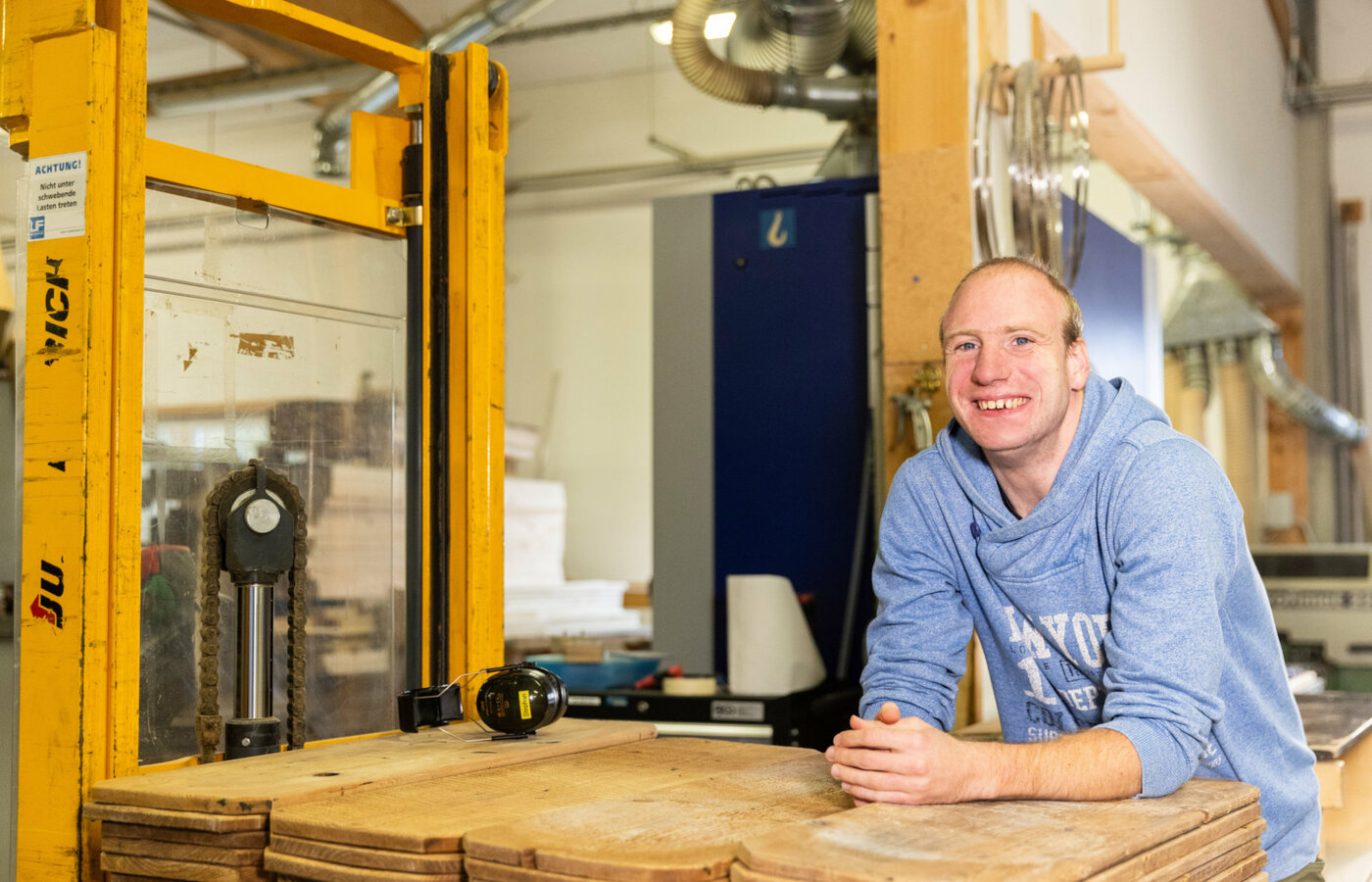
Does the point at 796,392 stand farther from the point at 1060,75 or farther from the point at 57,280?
the point at 57,280

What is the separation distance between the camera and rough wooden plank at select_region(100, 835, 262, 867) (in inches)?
55.1

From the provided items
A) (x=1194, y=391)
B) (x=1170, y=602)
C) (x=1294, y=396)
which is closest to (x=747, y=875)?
(x=1170, y=602)

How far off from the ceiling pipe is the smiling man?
11.1 ft

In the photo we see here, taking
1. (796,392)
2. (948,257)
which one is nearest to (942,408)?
(948,257)

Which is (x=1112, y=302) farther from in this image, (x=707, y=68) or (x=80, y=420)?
(x=80, y=420)

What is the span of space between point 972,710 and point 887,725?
1.62 metres

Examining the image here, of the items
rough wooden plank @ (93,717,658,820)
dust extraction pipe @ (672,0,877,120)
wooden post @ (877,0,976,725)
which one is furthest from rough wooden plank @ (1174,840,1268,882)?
dust extraction pipe @ (672,0,877,120)

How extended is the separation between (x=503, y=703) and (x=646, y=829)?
64 centimetres

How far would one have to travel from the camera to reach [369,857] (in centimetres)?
129

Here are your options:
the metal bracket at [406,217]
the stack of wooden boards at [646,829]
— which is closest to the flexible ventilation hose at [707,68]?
the metal bracket at [406,217]

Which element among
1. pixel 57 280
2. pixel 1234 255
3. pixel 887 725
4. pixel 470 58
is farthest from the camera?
pixel 1234 255

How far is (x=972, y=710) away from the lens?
304cm

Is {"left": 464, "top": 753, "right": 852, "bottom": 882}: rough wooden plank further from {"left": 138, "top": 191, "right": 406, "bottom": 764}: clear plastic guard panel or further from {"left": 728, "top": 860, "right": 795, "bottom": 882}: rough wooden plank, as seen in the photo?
{"left": 138, "top": 191, "right": 406, "bottom": 764}: clear plastic guard panel

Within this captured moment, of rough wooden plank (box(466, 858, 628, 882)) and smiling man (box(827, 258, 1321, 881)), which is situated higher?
smiling man (box(827, 258, 1321, 881))
